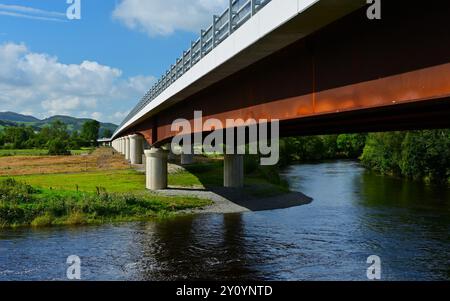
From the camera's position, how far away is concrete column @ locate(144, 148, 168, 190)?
1845 inches

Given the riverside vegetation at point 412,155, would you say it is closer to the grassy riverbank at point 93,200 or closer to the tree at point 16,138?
the grassy riverbank at point 93,200

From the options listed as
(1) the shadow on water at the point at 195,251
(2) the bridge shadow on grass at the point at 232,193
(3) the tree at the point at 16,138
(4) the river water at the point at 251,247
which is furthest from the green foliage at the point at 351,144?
(3) the tree at the point at 16,138

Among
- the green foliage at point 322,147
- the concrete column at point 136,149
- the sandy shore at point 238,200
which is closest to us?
the sandy shore at point 238,200

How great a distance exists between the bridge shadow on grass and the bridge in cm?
1946

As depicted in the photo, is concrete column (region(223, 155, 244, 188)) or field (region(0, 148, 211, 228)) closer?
field (region(0, 148, 211, 228))

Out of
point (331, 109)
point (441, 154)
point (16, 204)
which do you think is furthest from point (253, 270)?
point (441, 154)

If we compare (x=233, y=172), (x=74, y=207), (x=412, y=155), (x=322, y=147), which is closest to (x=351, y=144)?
(x=322, y=147)

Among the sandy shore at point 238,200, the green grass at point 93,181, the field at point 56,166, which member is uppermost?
the field at point 56,166

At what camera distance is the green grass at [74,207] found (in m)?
31.7

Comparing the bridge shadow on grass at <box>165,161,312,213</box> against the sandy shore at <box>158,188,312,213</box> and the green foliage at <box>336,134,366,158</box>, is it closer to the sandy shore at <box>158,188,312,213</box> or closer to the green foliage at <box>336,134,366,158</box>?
the sandy shore at <box>158,188,312,213</box>

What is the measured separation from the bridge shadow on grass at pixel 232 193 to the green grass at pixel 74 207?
2725 millimetres

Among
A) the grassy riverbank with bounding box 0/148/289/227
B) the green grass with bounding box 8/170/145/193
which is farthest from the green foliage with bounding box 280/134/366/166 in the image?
the grassy riverbank with bounding box 0/148/289/227

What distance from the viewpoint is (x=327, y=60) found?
513 inches

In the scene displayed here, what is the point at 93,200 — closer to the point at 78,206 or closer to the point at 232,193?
the point at 78,206
